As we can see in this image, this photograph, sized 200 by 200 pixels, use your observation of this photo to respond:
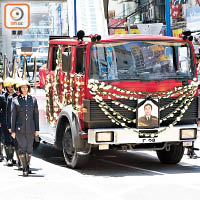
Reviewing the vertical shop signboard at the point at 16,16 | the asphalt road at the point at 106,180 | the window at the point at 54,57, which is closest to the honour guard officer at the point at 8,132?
the asphalt road at the point at 106,180

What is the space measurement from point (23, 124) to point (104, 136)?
1.46 m

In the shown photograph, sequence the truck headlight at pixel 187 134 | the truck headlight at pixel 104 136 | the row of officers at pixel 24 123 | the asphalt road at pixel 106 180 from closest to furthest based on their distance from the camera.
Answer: the asphalt road at pixel 106 180 < the truck headlight at pixel 104 136 < the row of officers at pixel 24 123 < the truck headlight at pixel 187 134

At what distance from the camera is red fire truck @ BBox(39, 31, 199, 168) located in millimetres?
12578

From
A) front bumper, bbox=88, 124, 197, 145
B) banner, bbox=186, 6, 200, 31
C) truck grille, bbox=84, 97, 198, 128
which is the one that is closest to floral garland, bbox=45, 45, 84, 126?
truck grille, bbox=84, 97, 198, 128

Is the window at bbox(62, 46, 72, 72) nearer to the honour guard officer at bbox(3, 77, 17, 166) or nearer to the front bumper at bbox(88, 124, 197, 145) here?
the honour guard officer at bbox(3, 77, 17, 166)

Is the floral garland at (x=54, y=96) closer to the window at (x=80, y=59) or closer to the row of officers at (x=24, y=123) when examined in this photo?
the window at (x=80, y=59)

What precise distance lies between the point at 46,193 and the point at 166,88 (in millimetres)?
3558

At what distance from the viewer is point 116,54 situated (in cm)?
1286

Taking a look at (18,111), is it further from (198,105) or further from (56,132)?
(198,105)

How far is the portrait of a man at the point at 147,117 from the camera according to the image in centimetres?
1265

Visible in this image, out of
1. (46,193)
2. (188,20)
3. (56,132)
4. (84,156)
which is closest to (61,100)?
(56,132)

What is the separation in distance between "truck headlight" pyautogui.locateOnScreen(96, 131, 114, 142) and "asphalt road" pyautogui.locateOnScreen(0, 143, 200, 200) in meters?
0.63

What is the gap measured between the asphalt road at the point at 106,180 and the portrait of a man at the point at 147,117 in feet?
2.91

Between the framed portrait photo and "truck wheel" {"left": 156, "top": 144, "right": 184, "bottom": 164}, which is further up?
the framed portrait photo
